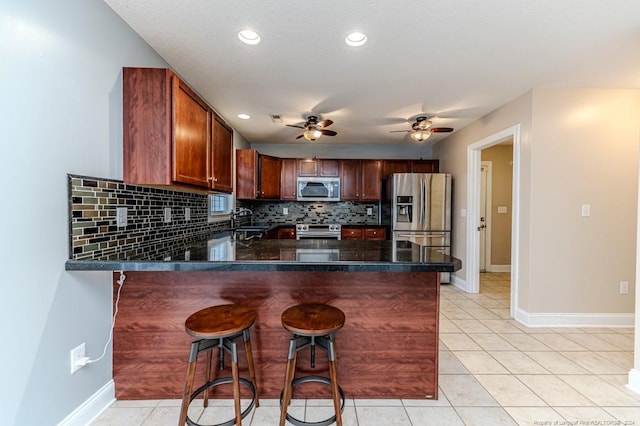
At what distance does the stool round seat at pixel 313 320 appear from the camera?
1.35 m

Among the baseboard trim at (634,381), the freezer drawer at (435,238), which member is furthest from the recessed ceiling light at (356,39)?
the freezer drawer at (435,238)

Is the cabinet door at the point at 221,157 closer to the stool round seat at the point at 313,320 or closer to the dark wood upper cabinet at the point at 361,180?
the stool round seat at the point at 313,320

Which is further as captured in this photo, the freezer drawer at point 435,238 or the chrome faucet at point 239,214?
the freezer drawer at point 435,238

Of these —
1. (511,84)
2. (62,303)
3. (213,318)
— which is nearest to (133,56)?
(62,303)

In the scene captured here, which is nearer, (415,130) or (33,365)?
(33,365)

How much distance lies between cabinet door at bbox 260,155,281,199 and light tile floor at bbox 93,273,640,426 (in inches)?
126

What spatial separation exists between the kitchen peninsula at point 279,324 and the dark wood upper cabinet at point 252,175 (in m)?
2.59

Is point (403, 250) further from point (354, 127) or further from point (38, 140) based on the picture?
point (354, 127)

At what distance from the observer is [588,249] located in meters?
2.82

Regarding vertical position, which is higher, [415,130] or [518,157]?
[415,130]

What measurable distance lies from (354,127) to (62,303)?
3.60 metres

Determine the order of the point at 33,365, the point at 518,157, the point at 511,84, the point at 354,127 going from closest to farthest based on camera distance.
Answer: the point at 33,365 < the point at 511,84 < the point at 518,157 < the point at 354,127

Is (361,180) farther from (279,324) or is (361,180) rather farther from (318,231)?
(279,324)

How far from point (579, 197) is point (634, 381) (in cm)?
164
